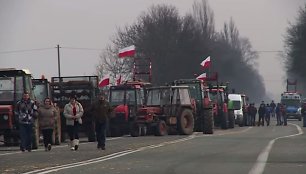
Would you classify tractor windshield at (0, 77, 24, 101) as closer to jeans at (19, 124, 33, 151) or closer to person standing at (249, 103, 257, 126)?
jeans at (19, 124, 33, 151)

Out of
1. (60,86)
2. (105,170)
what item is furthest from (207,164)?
(60,86)

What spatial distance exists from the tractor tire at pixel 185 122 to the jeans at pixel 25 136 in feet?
36.9

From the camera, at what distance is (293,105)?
2849 inches

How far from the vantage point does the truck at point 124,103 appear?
1268 inches

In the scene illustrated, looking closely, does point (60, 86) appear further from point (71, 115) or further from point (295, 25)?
point (295, 25)

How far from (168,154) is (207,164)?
2.93m

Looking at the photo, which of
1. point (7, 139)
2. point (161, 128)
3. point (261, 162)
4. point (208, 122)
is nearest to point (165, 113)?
point (161, 128)

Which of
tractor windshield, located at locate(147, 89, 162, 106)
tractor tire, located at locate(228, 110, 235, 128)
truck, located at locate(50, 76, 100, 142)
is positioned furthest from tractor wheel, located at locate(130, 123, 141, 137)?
tractor tire, located at locate(228, 110, 235, 128)

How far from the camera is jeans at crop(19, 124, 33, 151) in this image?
69.6ft

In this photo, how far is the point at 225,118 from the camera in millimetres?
41812

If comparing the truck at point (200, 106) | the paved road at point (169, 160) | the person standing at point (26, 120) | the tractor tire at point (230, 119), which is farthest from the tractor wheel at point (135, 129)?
the tractor tire at point (230, 119)

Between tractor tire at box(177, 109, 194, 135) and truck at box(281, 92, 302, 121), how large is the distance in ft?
131

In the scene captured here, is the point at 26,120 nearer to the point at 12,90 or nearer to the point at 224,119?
the point at 12,90

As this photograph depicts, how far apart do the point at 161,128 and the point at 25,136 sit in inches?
424
